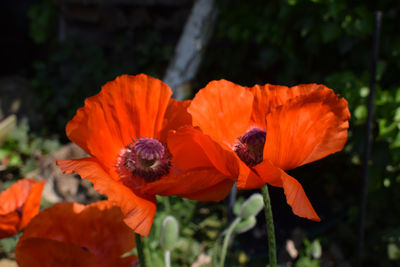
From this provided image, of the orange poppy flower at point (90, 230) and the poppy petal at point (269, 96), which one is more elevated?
the poppy petal at point (269, 96)

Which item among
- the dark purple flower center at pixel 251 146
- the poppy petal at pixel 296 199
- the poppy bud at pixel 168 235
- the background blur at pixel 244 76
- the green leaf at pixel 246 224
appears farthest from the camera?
the background blur at pixel 244 76

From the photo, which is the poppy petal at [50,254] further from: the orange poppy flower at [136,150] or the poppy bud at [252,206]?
the poppy bud at [252,206]

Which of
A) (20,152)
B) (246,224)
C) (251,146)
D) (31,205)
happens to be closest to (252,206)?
(246,224)

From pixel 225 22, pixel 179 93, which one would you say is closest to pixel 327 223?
pixel 179 93

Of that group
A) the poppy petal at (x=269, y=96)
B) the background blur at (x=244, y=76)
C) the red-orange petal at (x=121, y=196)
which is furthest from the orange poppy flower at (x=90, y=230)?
the background blur at (x=244, y=76)

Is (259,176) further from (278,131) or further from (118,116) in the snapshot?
(118,116)

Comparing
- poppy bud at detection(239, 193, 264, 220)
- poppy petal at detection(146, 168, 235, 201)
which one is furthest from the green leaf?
poppy petal at detection(146, 168, 235, 201)

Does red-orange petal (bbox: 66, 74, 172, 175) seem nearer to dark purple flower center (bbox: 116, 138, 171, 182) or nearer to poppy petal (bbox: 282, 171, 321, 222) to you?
dark purple flower center (bbox: 116, 138, 171, 182)
